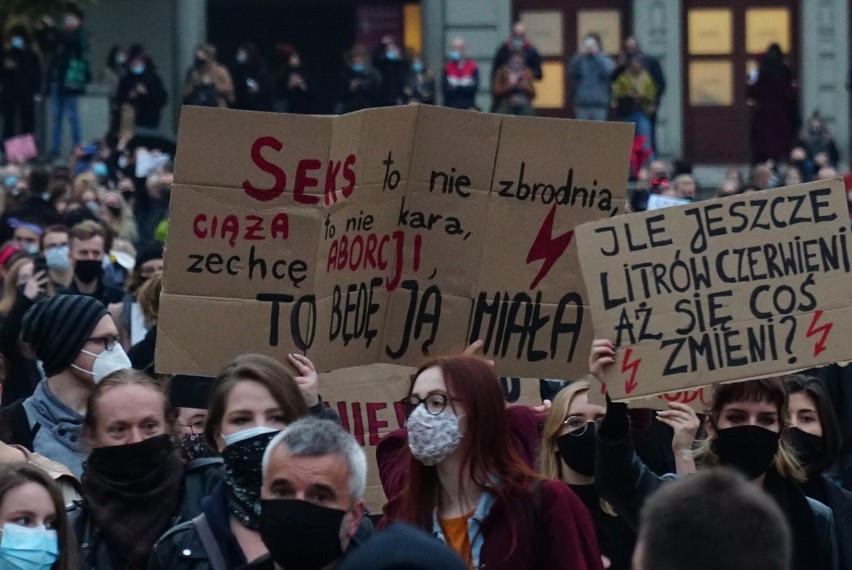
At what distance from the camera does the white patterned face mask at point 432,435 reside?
4824mm

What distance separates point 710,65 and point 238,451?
75.9 ft

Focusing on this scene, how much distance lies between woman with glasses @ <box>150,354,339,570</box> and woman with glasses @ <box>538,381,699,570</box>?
1.00 m

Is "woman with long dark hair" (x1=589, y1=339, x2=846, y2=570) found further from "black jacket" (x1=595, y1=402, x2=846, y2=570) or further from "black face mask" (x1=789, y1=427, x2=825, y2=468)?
"black face mask" (x1=789, y1=427, x2=825, y2=468)

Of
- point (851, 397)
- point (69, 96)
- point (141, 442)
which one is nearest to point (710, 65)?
point (69, 96)

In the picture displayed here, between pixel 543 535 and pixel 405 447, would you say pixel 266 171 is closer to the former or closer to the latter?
pixel 405 447

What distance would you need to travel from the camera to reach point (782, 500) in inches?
215

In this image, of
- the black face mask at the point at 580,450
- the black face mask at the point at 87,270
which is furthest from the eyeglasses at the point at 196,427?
→ the black face mask at the point at 87,270

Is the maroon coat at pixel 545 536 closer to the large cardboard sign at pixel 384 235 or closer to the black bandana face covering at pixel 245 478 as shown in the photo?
the black bandana face covering at pixel 245 478

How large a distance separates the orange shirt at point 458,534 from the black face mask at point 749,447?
95 cm

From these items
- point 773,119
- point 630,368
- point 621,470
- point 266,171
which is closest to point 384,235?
point 266,171

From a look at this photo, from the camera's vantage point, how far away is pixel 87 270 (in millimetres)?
9695

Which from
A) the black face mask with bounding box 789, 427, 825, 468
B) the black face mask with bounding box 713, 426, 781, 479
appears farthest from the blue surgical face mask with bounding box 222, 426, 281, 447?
the black face mask with bounding box 789, 427, 825, 468

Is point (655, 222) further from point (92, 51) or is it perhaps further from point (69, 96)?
point (92, 51)

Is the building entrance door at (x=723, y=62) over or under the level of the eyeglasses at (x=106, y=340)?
over
